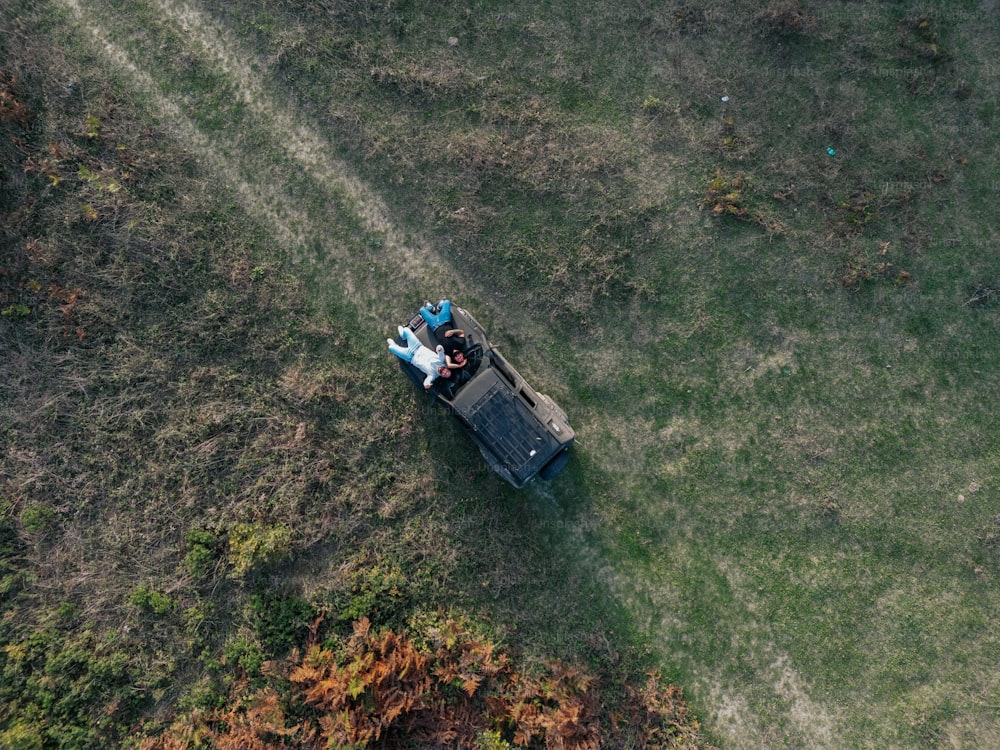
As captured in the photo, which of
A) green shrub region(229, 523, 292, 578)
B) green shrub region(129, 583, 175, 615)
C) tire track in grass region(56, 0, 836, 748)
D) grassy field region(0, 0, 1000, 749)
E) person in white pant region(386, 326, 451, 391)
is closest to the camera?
person in white pant region(386, 326, 451, 391)

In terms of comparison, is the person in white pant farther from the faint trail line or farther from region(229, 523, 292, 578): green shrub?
region(229, 523, 292, 578): green shrub

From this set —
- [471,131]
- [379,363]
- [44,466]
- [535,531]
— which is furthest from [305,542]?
[471,131]

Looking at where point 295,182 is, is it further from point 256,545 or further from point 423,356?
point 256,545

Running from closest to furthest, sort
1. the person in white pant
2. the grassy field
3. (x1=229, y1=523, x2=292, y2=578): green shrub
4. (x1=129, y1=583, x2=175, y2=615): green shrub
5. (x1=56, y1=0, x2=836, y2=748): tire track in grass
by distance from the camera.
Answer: the person in white pant < (x1=229, y1=523, x2=292, y2=578): green shrub < (x1=129, y1=583, x2=175, y2=615): green shrub < the grassy field < (x1=56, y1=0, x2=836, y2=748): tire track in grass

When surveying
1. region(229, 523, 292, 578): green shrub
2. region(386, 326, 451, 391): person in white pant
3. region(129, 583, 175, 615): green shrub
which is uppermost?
region(386, 326, 451, 391): person in white pant

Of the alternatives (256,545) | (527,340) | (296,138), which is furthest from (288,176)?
(256,545)

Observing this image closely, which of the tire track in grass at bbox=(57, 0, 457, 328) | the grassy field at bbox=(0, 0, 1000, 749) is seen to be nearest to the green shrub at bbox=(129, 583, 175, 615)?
the grassy field at bbox=(0, 0, 1000, 749)

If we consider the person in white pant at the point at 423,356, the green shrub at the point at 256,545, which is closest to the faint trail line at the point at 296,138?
the person in white pant at the point at 423,356
